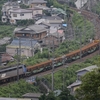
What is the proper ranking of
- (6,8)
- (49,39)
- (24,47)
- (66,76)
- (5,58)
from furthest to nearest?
(6,8) → (49,39) → (24,47) → (5,58) → (66,76)

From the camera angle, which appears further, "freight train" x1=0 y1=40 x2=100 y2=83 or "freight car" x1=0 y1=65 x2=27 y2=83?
"freight train" x1=0 y1=40 x2=100 y2=83

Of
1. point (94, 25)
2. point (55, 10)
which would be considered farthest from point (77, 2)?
point (94, 25)

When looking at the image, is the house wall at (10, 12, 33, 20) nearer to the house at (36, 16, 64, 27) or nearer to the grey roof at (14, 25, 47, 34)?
the house at (36, 16, 64, 27)

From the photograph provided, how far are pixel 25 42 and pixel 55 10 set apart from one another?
28.3 feet

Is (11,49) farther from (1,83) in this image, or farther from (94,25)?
(94,25)

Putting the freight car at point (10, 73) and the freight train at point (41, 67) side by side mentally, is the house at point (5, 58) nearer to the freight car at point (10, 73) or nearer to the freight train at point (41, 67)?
the freight train at point (41, 67)


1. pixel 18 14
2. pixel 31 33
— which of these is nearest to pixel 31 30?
pixel 31 33

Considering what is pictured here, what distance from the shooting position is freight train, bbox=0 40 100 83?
12641mm

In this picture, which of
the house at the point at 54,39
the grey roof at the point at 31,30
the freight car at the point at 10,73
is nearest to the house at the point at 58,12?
the grey roof at the point at 31,30

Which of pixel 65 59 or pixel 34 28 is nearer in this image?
pixel 65 59

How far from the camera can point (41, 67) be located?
47.2ft

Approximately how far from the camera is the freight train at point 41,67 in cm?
1264

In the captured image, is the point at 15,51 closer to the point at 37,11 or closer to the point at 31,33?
the point at 31,33

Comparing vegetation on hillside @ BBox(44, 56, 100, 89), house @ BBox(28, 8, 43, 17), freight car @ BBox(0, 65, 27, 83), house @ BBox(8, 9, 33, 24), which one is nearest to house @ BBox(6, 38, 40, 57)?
vegetation on hillside @ BBox(44, 56, 100, 89)
